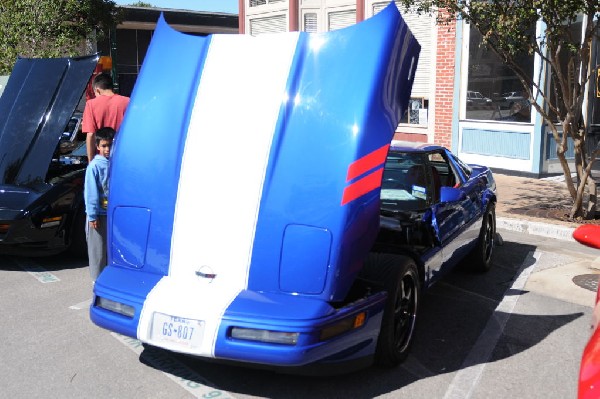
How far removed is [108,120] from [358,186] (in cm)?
389

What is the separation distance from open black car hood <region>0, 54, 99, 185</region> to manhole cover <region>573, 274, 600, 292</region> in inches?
209

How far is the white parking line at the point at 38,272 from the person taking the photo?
6180 mm

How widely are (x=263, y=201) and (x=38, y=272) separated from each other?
3.67m

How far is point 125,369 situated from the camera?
13.5 feet

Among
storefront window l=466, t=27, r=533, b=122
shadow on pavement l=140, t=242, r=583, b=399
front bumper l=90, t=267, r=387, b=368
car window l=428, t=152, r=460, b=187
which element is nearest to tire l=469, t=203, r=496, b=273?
shadow on pavement l=140, t=242, r=583, b=399

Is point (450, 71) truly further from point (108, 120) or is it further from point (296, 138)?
point (296, 138)

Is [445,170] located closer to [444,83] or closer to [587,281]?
→ [587,281]

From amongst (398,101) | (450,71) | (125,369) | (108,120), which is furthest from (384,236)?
(450,71)

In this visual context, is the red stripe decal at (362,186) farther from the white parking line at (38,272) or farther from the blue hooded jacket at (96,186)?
→ the white parking line at (38,272)

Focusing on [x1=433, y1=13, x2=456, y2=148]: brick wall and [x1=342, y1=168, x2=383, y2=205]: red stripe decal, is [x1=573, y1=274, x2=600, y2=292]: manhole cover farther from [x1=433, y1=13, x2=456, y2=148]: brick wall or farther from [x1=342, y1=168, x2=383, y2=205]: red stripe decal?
[x1=433, y1=13, x2=456, y2=148]: brick wall

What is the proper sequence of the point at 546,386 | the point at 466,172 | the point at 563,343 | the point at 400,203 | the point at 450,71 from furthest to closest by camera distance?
the point at 450,71 → the point at 466,172 → the point at 400,203 → the point at 563,343 → the point at 546,386

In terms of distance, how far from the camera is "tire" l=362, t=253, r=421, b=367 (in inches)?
156

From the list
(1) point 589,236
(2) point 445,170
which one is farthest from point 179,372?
(2) point 445,170

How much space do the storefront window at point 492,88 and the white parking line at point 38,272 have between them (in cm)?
930
